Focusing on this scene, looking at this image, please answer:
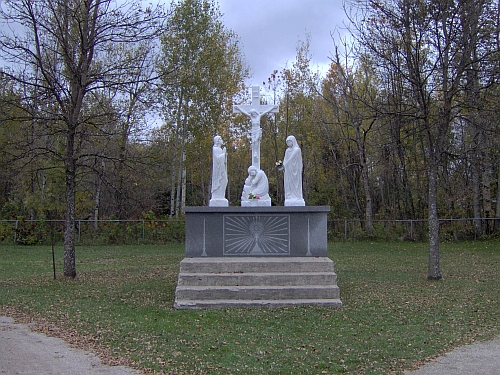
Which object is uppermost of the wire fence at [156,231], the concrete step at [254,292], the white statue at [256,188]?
the white statue at [256,188]

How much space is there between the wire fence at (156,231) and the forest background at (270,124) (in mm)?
592

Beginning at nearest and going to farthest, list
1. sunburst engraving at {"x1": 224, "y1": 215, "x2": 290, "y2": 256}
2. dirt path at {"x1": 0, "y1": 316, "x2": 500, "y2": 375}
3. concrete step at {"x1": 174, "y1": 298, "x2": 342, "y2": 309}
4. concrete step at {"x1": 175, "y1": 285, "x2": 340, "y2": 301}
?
dirt path at {"x1": 0, "y1": 316, "x2": 500, "y2": 375}, concrete step at {"x1": 174, "y1": 298, "x2": 342, "y2": 309}, concrete step at {"x1": 175, "y1": 285, "x2": 340, "y2": 301}, sunburst engraving at {"x1": 224, "y1": 215, "x2": 290, "y2": 256}

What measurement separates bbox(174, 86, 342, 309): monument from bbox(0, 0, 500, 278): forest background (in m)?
2.91

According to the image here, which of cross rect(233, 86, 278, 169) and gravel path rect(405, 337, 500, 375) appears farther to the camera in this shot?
cross rect(233, 86, 278, 169)

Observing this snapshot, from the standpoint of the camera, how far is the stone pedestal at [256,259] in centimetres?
1115

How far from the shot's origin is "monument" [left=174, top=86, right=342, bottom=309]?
11.2 meters

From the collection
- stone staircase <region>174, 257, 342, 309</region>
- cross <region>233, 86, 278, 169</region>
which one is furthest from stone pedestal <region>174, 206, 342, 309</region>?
cross <region>233, 86, 278, 169</region>

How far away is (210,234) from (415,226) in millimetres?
16513

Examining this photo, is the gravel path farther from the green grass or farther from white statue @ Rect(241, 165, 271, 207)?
white statue @ Rect(241, 165, 271, 207)

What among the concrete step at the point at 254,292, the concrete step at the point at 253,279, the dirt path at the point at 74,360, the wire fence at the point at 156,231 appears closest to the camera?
the dirt path at the point at 74,360

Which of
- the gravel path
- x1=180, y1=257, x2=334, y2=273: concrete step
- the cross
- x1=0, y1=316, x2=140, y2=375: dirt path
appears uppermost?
the cross

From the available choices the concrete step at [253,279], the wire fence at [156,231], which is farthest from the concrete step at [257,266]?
the wire fence at [156,231]

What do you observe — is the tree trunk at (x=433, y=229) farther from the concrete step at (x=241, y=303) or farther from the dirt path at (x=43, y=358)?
the dirt path at (x=43, y=358)

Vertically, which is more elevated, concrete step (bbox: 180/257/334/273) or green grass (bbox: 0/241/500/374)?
concrete step (bbox: 180/257/334/273)
